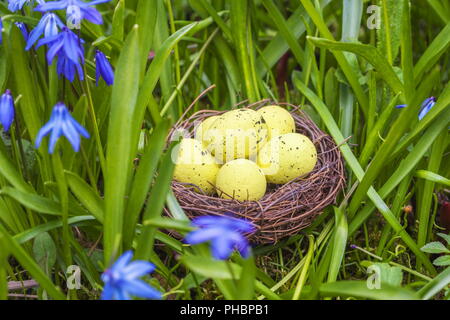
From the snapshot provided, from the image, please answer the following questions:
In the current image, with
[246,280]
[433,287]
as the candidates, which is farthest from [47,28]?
[433,287]

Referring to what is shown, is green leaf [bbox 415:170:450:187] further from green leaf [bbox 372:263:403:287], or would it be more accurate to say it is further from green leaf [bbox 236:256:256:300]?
green leaf [bbox 236:256:256:300]

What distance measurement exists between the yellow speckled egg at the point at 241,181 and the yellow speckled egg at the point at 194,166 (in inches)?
2.2

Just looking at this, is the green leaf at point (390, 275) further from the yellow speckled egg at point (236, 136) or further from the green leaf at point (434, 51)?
the green leaf at point (434, 51)

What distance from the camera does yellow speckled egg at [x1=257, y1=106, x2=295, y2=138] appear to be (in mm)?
1652

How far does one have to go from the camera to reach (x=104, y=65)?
1303mm

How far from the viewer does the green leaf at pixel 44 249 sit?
136 centimetres

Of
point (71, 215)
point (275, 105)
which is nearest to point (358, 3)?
point (275, 105)

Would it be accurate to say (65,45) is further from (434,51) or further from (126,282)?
(434,51)

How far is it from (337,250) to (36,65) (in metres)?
0.88

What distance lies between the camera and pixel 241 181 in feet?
4.76

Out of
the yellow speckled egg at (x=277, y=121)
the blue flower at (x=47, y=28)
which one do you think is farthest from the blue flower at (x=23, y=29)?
the yellow speckled egg at (x=277, y=121)

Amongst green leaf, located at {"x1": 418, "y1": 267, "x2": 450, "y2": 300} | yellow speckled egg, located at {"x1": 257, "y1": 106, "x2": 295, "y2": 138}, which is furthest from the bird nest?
green leaf, located at {"x1": 418, "y1": 267, "x2": 450, "y2": 300}

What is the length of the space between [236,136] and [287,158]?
6.0 inches
